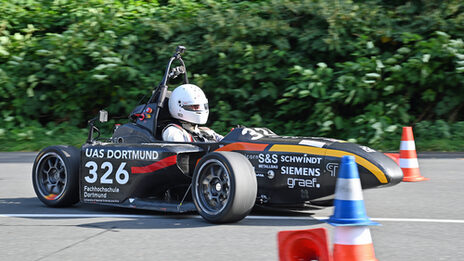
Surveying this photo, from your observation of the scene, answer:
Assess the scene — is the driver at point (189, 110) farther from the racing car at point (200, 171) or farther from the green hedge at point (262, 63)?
the green hedge at point (262, 63)

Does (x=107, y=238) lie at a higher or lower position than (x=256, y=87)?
lower

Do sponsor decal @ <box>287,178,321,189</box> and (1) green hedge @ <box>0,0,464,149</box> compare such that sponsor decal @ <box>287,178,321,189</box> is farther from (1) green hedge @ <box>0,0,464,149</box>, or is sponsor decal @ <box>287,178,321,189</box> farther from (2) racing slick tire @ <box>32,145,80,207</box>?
(1) green hedge @ <box>0,0,464,149</box>

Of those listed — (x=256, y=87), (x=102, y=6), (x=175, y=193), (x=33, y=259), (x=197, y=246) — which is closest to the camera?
(x=33, y=259)

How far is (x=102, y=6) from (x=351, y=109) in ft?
23.8

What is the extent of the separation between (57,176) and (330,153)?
10.9 ft

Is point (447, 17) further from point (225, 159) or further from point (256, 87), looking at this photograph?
point (225, 159)

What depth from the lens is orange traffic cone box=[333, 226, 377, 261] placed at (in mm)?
3977

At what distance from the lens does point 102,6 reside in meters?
17.5

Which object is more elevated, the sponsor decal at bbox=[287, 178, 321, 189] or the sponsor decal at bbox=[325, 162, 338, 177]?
the sponsor decal at bbox=[325, 162, 338, 177]

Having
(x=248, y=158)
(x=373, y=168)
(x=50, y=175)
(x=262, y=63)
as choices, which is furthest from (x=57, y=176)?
(x=262, y=63)

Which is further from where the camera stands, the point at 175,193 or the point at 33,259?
the point at 175,193

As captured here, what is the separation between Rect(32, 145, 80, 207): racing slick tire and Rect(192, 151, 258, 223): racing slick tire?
1.74m

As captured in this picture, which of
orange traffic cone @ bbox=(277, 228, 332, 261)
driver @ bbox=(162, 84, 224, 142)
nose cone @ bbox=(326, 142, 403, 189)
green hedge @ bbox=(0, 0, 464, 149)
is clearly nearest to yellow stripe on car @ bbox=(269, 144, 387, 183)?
nose cone @ bbox=(326, 142, 403, 189)

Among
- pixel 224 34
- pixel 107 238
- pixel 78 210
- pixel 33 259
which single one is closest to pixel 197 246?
pixel 107 238
